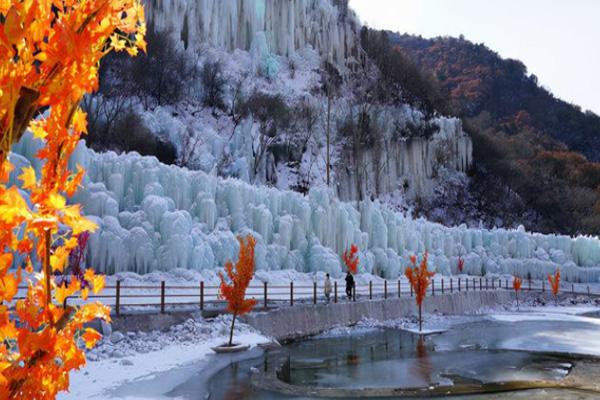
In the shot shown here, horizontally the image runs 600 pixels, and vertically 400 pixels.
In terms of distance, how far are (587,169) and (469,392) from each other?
76.3 metres

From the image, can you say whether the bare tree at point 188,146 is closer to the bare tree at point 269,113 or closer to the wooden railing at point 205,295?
the bare tree at point 269,113

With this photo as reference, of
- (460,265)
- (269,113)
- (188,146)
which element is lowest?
(460,265)

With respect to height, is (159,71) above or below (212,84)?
above

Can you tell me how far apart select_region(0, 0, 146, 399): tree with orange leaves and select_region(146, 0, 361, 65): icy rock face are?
5608 centimetres

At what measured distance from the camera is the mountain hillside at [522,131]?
7050 cm

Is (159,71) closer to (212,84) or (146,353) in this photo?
(212,84)

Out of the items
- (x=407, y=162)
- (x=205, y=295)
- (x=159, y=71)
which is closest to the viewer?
(x=205, y=295)

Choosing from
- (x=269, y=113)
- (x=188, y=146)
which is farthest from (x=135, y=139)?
(x=269, y=113)

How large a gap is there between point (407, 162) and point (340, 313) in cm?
4316

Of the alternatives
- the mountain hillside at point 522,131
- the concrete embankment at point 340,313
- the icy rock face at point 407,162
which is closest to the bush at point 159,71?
the icy rock face at point 407,162

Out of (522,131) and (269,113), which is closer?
(269,113)

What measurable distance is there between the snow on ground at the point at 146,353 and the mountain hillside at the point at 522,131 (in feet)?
203

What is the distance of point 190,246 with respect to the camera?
2200cm

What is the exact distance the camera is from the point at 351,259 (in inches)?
1223
